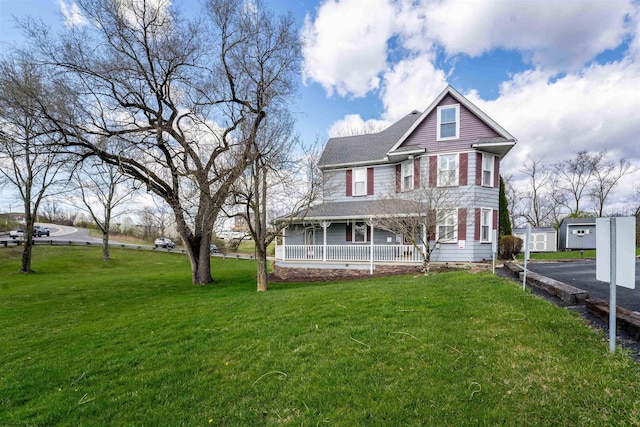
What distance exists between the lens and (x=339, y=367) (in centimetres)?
370

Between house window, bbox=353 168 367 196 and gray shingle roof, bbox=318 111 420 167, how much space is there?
2.14ft

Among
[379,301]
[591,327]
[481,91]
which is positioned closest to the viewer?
[591,327]

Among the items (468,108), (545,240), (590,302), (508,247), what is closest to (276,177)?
(590,302)

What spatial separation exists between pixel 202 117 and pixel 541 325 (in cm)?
1269

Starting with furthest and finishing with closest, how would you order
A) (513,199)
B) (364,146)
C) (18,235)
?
1. (513,199)
2. (18,235)
3. (364,146)

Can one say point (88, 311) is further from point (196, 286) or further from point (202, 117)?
point (202, 117)

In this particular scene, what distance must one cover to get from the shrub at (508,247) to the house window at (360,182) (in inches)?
308

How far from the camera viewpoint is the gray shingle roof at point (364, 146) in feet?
58.0

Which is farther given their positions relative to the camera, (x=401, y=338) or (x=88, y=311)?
(x=88, y=311)

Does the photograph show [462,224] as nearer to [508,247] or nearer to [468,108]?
[508,247]

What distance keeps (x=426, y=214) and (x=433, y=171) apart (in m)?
3.74

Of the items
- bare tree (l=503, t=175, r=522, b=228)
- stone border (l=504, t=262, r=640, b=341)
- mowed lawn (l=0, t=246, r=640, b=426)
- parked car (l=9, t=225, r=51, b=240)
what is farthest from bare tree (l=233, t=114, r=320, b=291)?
parked car (l=9, t=225, r=51, b=240)

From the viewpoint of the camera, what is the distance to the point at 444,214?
12.4 meters

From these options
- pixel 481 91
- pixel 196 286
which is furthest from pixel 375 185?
pixel 196 286
